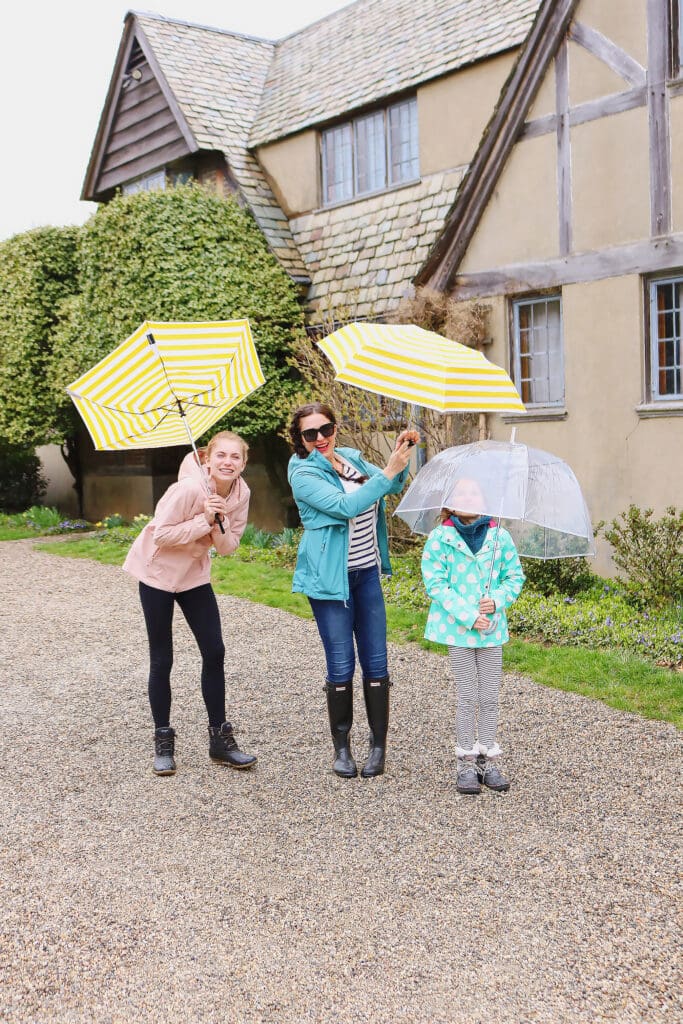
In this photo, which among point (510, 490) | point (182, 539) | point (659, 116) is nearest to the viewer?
point (510, 490)

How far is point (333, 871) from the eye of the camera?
4035 mm

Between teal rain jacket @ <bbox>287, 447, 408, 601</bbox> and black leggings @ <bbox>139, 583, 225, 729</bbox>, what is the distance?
55cm

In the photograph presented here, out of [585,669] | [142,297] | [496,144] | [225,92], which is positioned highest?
[225,92]

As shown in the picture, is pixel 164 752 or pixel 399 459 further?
pixel 164 752

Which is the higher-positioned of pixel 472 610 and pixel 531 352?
pixel 531 352

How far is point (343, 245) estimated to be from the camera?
1395 centimetres

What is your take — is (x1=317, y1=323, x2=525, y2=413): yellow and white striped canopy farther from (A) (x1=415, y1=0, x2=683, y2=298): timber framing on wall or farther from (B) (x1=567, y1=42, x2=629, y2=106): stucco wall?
(B) (x1=567, y1=42, x2=629, y2=106): stucco wall

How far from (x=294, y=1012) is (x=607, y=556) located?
7.68m

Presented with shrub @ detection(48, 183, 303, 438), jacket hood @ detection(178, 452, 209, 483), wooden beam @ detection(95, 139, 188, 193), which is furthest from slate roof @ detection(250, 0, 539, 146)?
jacket hood @ detection(178, 452, 209, 483)

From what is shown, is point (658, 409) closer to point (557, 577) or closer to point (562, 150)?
point (557, 577)

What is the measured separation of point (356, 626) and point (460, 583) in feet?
2.06

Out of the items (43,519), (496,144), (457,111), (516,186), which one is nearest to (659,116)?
(516,186)

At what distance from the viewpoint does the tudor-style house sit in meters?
9.67

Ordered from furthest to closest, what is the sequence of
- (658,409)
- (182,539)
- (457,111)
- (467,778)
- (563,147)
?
(457,111) → (563,147) → (658,409) → (182,539) → (467,778)
